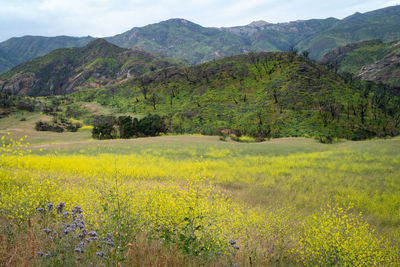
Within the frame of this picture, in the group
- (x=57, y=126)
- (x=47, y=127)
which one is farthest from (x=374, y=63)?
(x=47, y=127)

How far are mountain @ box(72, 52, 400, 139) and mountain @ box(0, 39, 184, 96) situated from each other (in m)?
61.8

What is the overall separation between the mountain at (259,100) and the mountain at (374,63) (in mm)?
37126

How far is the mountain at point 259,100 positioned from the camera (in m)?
54.5

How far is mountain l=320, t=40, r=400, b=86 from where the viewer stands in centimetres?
12838

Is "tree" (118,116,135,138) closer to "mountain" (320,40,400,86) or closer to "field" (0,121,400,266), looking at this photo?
"field" (0,121,400,266)

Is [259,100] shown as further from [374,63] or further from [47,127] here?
[374,63]

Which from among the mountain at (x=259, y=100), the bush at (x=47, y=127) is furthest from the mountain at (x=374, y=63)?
the bush at (x=47, y=127)

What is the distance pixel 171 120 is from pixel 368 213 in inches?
2383

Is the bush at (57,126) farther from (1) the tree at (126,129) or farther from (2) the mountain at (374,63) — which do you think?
(2) the mountain at (374,63)

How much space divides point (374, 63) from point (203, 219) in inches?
7581

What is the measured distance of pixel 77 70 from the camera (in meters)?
184

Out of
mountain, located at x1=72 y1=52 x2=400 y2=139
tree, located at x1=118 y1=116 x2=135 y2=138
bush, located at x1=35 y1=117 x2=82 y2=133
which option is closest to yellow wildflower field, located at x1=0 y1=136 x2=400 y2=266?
tree, located at x1=118 y1=116 x2=135 y2=138

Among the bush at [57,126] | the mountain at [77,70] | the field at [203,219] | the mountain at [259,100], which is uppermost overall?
the mountain at [77,70]

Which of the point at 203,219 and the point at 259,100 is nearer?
the point at 203,219
